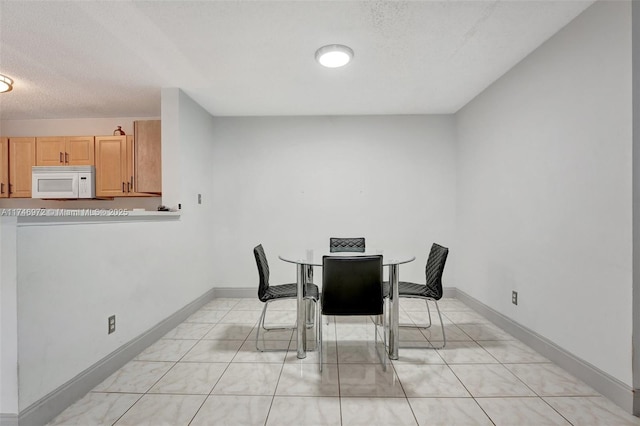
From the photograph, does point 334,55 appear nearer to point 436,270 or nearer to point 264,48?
point 264,48

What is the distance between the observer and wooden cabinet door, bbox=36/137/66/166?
3893 mm

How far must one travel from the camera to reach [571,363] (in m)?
2.12

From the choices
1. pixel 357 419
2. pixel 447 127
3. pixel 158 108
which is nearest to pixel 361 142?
pixel 447 127

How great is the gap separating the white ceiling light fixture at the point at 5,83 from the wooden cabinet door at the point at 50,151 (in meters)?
0.84

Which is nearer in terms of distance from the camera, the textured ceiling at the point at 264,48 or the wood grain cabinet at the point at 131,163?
the textured ceiling at the point at 264,48

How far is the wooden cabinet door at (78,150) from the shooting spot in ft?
12.7

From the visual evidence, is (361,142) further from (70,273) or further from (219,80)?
(70,273)

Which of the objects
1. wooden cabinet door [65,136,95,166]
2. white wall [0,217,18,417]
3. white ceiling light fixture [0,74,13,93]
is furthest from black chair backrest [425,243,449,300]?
white ceiling light fixture [0,74,13,93]

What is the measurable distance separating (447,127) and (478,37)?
196 cm

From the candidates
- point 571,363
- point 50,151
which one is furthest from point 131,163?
point 571,363

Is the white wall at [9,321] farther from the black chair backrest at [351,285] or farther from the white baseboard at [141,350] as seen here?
the black chair backrest at [351,285]

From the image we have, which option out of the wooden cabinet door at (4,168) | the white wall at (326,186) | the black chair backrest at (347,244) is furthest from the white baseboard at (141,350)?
the wooden cabinet door at (4,168)

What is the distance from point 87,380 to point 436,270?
2808mm

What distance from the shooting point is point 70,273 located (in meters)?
1.85
